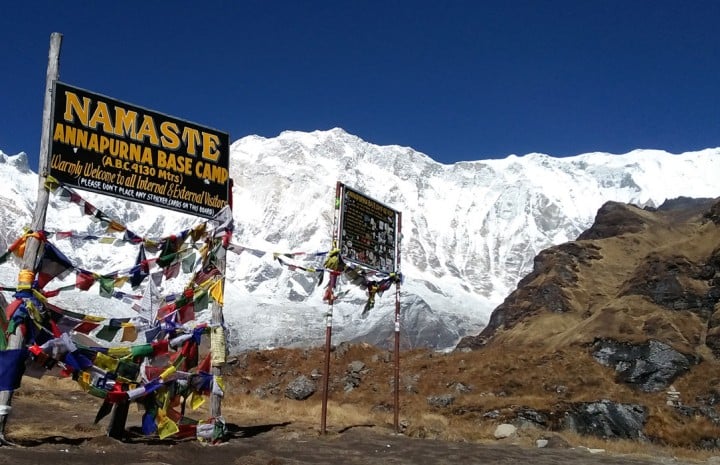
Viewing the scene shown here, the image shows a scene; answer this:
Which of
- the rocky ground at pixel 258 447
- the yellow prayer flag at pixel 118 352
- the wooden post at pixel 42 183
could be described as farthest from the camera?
the yellow prayer flag at pixel 118 352

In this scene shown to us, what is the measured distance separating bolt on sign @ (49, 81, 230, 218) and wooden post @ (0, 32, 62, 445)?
0.13 metres

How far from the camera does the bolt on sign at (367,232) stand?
71.2ft

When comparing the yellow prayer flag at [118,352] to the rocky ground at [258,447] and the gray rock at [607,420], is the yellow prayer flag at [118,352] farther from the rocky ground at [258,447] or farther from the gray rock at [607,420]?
the gray rock at [607,420]

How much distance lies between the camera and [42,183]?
571 inches

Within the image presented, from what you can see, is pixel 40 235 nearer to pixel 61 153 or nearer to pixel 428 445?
pixel 61 153

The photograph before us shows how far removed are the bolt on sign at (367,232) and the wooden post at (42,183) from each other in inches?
357

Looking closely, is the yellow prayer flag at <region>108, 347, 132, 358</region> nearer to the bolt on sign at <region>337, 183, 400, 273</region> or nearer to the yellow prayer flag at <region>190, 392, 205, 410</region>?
the yellow prayer flag at <region>190, 392, 205, 410</region>

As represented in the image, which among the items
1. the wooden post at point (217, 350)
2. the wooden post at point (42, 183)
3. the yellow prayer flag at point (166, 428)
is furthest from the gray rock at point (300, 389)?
the wooden post at point (42, 183)

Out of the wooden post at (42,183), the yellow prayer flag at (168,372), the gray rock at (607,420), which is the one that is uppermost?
the wooden post at (42,183)

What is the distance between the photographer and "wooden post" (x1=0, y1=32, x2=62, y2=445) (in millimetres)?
13703

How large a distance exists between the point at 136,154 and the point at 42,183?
2.24 m

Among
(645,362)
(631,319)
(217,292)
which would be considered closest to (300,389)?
(217,292)

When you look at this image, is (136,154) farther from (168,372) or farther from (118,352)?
(168,372)

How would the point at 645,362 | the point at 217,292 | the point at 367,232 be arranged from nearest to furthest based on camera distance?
the point at 217,292, the point at 367,232, the point at 645,362
